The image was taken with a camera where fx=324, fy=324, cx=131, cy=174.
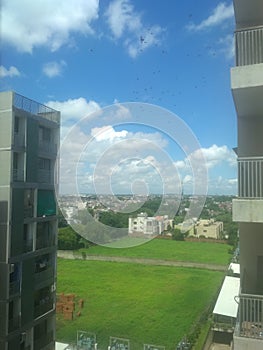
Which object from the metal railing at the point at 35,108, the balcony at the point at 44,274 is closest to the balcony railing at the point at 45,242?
the balcony at the point at 44,274

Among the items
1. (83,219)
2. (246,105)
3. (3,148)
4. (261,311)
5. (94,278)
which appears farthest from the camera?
(94,278)

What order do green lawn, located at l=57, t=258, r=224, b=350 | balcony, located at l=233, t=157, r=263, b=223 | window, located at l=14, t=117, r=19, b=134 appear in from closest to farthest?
balcony, located at l=233, t=157, r=263, b=223 < window, located at l=14, t=117, r=19, b=134 < green lawn, located at l=57, t=258, r=224, b=350

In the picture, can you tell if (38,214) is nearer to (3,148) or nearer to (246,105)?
(3,148)

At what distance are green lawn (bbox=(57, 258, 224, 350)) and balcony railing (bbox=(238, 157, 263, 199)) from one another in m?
1.55

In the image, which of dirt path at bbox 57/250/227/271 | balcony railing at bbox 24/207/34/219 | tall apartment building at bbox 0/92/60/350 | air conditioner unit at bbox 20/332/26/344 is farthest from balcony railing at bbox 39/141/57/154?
air conditioner unit at bbox 20/332/26/344

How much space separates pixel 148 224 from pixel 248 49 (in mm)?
1645

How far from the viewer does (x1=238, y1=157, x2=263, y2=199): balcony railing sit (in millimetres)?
1213

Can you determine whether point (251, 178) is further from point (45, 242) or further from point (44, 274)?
point (44, 274)

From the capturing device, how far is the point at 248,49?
1306mm

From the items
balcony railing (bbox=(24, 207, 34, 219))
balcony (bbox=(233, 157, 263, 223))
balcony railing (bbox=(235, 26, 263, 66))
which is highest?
balcony railing (bbox=(235, 26, 263, 66))

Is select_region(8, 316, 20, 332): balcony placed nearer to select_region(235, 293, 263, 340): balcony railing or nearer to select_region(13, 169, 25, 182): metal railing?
select_region(13, 169, 25, 182): metal railing

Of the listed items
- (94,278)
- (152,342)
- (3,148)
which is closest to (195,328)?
(152,342)

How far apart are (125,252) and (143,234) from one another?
0.50 meters

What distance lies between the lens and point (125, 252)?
3086mm
